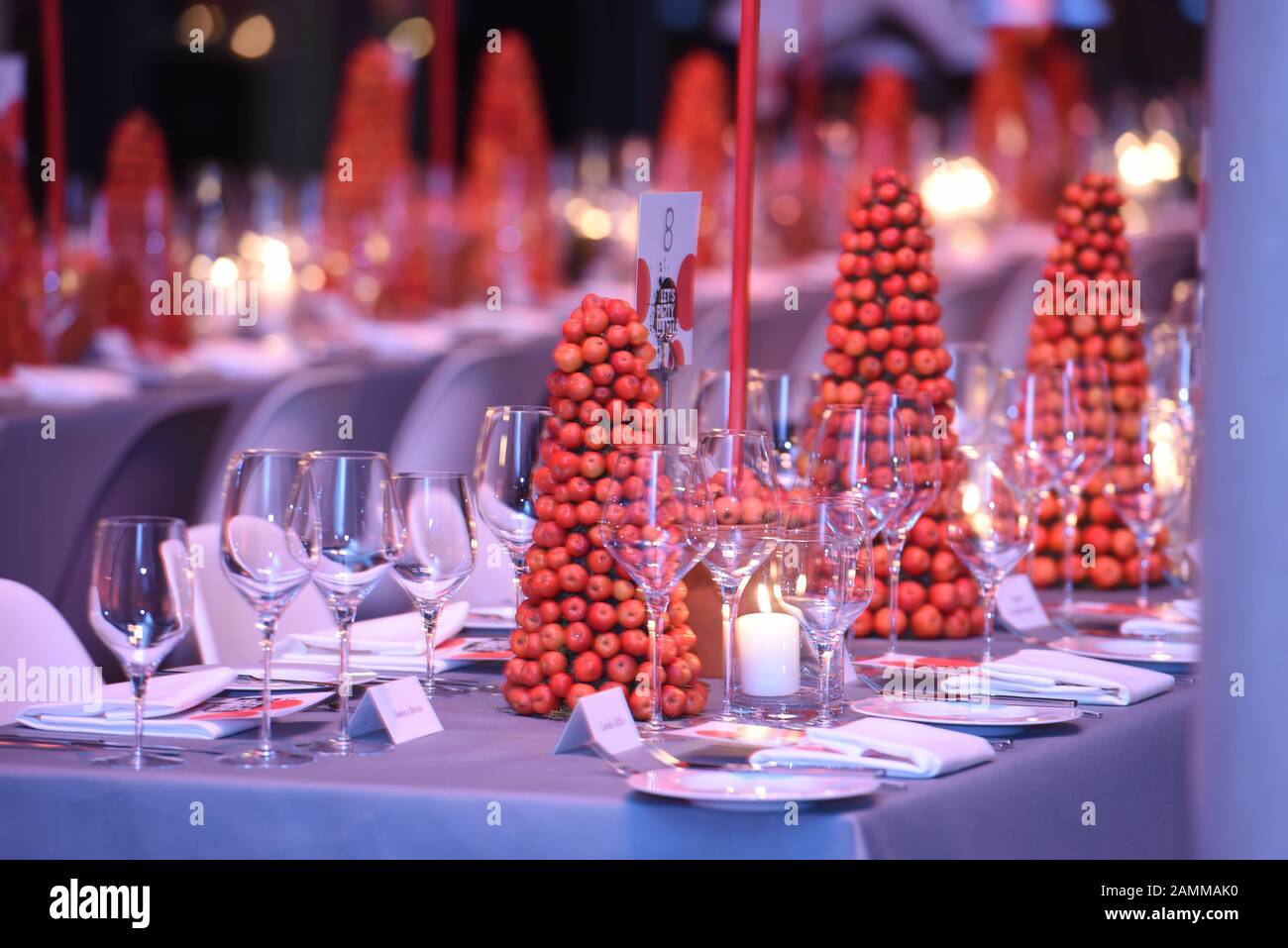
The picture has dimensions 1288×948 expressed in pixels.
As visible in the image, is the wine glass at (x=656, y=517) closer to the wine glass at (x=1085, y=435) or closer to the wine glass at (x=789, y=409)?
the wine glass at (x=789, y=409)

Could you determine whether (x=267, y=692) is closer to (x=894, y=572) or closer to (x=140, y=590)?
(x=140, y=590)

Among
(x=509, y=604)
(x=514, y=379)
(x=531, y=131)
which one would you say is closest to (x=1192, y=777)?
(x=509, y=604)

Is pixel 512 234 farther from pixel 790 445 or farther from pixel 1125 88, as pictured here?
pixel 1125 88

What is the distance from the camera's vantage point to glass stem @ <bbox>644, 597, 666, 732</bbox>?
1.76 m

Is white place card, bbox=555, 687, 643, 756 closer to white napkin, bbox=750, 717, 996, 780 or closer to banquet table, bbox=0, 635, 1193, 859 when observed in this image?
banquet table, bbox=0, 635, 1193, 859

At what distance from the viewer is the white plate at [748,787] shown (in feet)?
4.72

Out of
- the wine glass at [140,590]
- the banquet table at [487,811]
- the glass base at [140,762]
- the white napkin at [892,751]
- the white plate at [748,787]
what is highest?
the wine glass at [140,590]

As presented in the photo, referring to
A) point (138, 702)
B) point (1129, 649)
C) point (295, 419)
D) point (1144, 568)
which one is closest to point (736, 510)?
point (138, 702)

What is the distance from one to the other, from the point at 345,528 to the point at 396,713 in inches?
7.7

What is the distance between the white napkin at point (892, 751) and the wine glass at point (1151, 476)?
3.34 ft

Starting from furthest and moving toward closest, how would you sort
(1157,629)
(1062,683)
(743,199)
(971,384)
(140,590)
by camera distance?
(971,384)
(1157,629)
(743,199)
(1062,683)
(140,590)

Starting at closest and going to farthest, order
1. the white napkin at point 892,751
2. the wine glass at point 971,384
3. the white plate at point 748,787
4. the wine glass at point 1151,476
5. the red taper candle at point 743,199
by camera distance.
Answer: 1. the white plate at point 748,787
2. the white napkin at point 892,751
3. the red taper candle at point 743,199
4. the wine glass at point 1151,476
5. the wine glass at point 971,384

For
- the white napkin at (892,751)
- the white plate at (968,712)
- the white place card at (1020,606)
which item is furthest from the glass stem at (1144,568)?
the white napkin at (892,751)

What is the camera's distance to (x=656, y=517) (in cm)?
172
